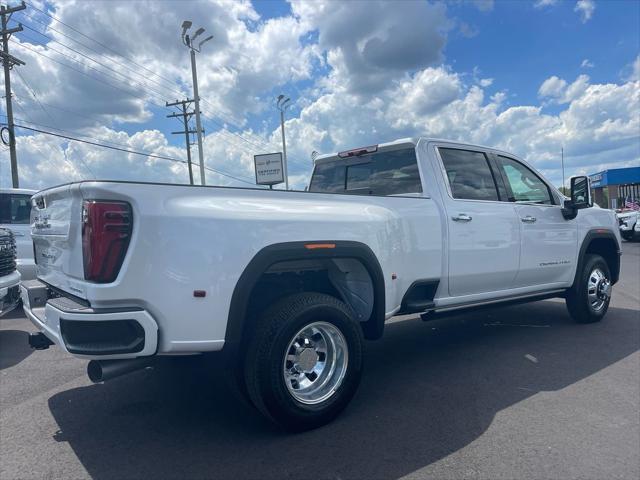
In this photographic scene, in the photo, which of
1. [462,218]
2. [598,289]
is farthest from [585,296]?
[462,218]

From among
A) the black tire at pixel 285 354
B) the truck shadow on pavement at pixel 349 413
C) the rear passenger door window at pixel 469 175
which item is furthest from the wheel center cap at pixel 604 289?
the black tire at pixel 285 354

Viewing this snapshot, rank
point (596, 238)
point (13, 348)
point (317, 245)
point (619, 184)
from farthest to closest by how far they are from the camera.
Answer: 1. point (619, 184)
2. point (596, 238)
3. point (13, 348)
4. point (317, 245)

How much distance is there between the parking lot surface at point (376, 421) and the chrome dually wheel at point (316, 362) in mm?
258

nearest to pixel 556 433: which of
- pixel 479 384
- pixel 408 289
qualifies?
pixel 479 384

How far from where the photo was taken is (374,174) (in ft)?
15.5

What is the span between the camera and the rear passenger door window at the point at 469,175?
177 inches

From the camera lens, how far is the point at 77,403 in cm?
374

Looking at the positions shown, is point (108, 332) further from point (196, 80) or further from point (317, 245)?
point (196, 80)

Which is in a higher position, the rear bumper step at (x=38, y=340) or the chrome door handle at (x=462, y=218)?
the chrome door handle at (x=462, y=218)

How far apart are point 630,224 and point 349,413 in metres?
19.8

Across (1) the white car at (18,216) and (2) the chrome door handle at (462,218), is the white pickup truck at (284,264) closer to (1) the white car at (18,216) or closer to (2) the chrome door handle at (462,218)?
(2) the chrome door handle at (462,218)

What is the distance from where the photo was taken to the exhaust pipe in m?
2.62

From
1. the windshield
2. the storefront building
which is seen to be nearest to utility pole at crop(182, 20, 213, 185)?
the windshield

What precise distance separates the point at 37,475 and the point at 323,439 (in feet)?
5.47
